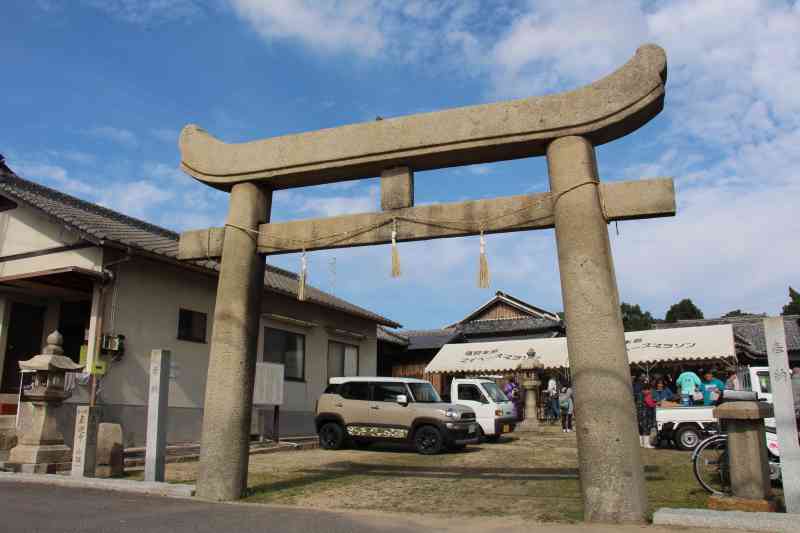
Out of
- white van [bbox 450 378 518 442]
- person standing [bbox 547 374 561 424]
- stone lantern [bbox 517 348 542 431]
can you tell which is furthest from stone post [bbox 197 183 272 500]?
person standing [bbox 547 374 561 424]

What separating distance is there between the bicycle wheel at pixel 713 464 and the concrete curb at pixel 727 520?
2222 millimetres

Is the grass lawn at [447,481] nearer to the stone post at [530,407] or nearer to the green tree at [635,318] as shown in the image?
the stone post at [530,407]

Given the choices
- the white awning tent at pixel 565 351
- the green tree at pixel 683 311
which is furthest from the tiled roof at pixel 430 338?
the green tree at pixel 683 311

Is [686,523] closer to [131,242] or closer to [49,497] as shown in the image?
[49,497]

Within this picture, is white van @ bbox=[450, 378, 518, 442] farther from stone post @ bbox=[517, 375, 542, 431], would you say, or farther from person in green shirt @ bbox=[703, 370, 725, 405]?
person in green shirt @ bbox=[703, 370, 725, 405]

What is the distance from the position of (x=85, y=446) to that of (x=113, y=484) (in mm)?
1273

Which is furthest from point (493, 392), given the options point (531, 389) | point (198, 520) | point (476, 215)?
point (198, 520)

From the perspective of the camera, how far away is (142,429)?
1386 cm

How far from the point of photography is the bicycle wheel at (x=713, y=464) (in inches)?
311

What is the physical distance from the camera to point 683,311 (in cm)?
6138

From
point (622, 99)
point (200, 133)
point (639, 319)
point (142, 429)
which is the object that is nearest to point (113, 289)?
point (142, 429)

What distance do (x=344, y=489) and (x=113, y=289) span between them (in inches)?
306

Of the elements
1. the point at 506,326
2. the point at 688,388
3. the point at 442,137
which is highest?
the point at 506,326

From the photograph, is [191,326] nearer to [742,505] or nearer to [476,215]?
[476,215]
